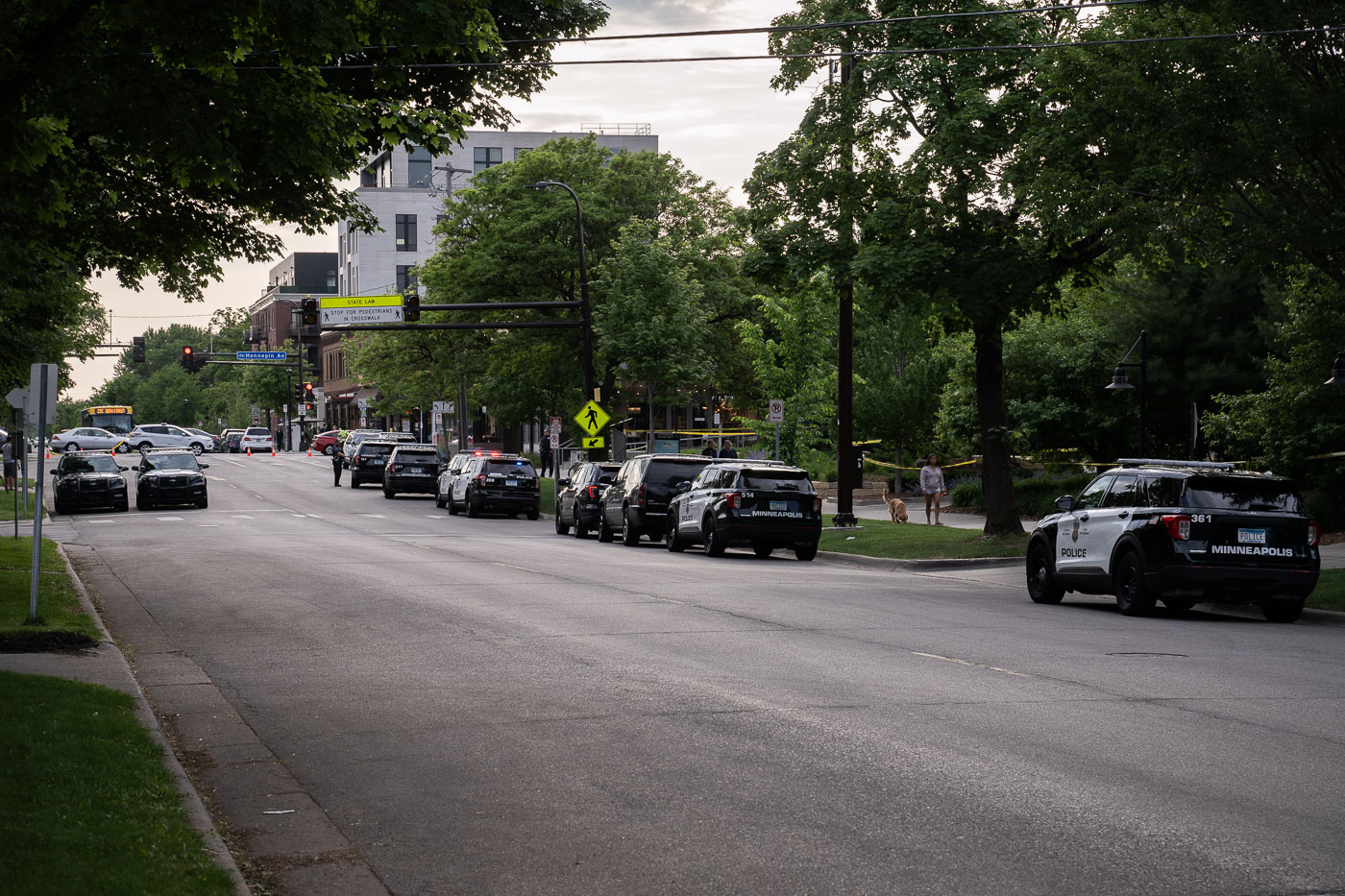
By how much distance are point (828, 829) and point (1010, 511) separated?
859 inches

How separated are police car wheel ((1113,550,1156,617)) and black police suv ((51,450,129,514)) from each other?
30599 mm

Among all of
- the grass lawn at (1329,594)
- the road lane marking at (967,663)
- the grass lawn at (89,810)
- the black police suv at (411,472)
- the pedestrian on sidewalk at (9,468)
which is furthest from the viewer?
the black police suv at (411,472)

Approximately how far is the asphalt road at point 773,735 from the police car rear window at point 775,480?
7.55 meters

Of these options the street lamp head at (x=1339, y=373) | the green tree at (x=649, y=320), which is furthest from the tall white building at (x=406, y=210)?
Answer: the street lamp head at (x=1339, y=373)

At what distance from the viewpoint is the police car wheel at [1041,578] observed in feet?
62.8

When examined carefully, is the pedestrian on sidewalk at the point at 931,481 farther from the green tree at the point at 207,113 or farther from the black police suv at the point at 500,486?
the green tree at the point at 207,113

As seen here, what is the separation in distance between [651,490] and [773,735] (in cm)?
2193

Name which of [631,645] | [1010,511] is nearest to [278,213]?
[631,645]

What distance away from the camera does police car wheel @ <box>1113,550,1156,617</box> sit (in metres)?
17.1

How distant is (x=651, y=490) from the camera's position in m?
30.7

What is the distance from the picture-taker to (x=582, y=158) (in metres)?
53.9

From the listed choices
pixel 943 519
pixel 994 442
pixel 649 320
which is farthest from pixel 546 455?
pixel 994 442

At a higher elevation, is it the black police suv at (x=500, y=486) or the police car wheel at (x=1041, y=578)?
the black police suv at (x=500, y=486)

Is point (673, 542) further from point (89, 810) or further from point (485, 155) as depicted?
point (485, 155)
